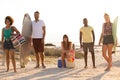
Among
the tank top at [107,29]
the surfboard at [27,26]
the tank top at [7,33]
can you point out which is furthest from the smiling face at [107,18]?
the tank top at [7,33]

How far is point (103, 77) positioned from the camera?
1072 centimetres

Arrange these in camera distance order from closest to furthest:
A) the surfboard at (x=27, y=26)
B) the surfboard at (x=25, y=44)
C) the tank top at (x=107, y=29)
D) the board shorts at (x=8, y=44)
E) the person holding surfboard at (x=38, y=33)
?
the board shorts at (x=8, y=44) → the tank top at (x=107, y=29) → the person holding surfboard at (x=38, y=33) → the surfboard at (x=27, y=26) → the surfboard at (x=25, y=44)

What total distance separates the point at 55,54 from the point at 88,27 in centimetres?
1504

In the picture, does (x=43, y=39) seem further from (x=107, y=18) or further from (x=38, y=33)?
(x=107, y=18)

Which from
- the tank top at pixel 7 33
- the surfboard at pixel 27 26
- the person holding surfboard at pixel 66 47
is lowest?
the person holding surfboard at pixel 66 47

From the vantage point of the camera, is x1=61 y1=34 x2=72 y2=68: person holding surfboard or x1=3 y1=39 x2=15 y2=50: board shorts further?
x1=61 y1=34 x2=72 y2=68: person holding surfboard

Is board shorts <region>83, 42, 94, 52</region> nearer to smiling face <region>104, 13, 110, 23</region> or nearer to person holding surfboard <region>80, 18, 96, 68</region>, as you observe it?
person holding surfboard <region>80, 18, 96, 68</region>

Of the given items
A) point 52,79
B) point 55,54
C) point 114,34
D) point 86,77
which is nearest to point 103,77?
point 86,77

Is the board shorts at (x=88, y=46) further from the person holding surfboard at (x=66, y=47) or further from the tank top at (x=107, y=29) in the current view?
the tank top at (x=107, y=29)

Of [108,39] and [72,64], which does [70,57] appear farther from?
[108,39]

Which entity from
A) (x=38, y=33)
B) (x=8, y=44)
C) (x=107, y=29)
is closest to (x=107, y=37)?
(x=107, y=29)

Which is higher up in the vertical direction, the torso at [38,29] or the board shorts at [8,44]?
the torso at [38,29]

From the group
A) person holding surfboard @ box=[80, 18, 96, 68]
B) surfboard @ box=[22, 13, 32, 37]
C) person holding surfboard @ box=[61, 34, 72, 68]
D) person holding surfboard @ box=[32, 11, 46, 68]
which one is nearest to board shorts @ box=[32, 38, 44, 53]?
person holding surfboard @ box=[32, 11, 46, 68]

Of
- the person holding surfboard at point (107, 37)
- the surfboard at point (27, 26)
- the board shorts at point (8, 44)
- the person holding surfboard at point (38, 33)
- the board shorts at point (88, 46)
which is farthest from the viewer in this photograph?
→ the surfboard at point (27, 26)
